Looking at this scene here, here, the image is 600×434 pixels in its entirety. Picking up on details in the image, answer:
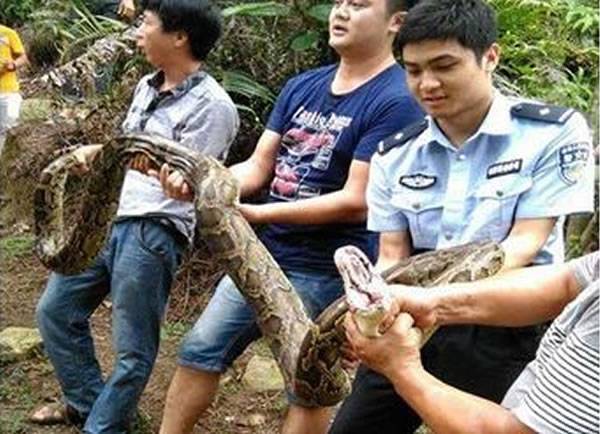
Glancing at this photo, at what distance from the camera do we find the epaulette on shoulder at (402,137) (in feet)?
9.21

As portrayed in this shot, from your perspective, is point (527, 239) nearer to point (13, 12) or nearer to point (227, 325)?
point (227, 325)

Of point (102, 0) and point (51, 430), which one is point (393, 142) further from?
point (102, 0)

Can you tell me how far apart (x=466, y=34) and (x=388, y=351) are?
3.56 ft

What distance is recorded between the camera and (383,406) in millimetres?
2785

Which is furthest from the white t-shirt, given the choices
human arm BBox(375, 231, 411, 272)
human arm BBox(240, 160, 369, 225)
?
human arm BBox(240, 160, 369, 225)

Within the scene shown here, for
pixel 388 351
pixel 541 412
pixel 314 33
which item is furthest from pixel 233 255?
pixel 314 33

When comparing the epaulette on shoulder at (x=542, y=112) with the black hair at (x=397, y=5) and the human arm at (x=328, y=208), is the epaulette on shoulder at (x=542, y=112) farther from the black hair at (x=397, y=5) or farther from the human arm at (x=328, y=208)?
the black hair at (x=397, y=5)

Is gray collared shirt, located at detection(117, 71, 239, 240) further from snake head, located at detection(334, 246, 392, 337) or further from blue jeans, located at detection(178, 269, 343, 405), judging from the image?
snake head, located at detection(334, 246, 392, 337)

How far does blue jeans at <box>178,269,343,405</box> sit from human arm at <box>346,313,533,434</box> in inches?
54.4

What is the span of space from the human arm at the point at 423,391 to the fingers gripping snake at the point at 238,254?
44 centimetres

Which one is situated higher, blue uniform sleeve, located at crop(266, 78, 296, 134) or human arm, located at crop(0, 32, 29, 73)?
blue uniform sleeve, located at crop(266, 78, 296, 134)

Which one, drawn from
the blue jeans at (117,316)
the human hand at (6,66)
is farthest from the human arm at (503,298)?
the human hand at (6,66)

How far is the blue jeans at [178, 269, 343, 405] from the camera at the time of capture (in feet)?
11.1

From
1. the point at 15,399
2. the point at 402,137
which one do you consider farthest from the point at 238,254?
the point at 15,399
